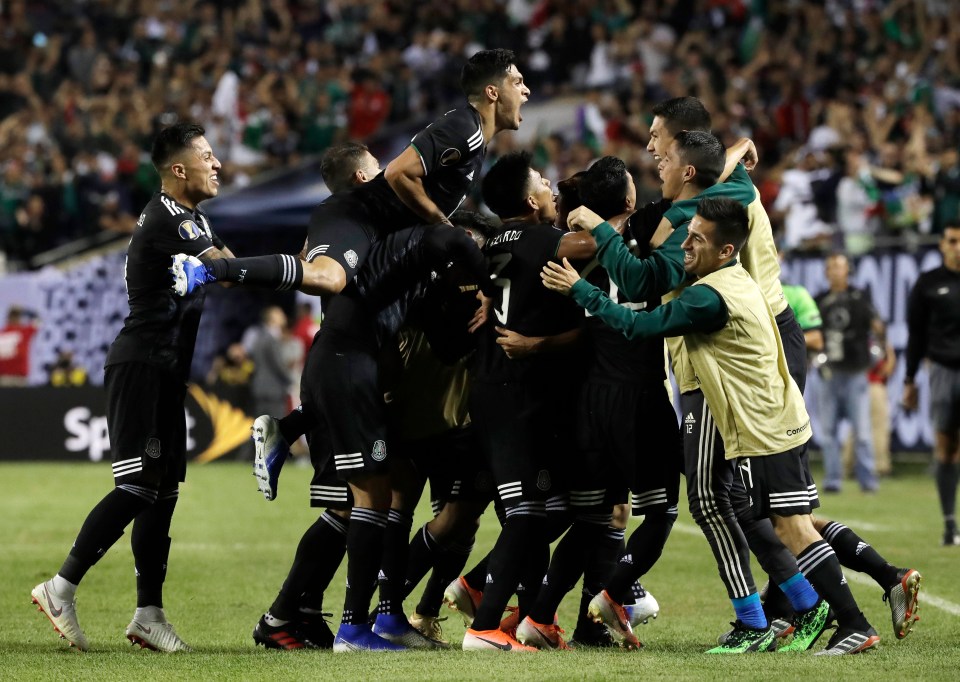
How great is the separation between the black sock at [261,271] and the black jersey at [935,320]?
6.84m

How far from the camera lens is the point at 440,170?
676 cm

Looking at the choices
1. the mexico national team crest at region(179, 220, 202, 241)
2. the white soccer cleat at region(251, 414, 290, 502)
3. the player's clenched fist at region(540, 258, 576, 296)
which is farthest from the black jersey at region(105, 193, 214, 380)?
the player's clenched fist at region(540, 258, 576, 296)

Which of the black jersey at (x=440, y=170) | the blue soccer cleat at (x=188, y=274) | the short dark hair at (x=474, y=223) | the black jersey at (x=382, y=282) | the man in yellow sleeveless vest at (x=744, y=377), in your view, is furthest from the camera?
the short dark hair at (x=474, y=223)

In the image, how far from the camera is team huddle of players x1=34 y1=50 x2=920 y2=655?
623 cm

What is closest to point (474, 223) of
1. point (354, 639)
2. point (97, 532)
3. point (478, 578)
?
point (478, 578)

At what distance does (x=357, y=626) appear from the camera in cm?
637

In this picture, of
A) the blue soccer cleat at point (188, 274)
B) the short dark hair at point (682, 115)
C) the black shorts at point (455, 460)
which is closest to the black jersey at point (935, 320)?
the short dark hair at point (682, 115)

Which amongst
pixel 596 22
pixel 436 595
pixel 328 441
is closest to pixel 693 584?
pixel 436 595

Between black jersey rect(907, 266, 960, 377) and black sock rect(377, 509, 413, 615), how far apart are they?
5848 mm

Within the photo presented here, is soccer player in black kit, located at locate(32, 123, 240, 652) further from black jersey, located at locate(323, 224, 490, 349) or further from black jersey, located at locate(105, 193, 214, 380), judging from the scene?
black jersey, located at locate(323, 224, 490, 349)

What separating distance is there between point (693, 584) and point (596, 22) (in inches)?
Answer: 662

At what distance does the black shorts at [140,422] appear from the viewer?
21.8 feet

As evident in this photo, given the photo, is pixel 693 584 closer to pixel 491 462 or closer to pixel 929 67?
pixel 491 462

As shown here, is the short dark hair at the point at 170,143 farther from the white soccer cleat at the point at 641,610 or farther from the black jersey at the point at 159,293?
the white soccer cleat at the point at 641,610
